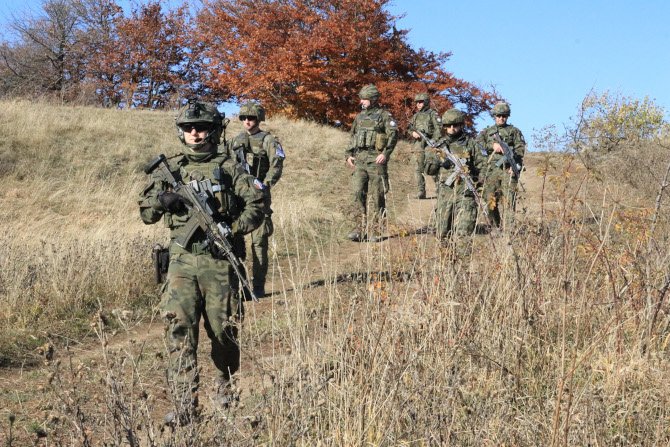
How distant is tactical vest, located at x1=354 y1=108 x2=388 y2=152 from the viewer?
1162cm

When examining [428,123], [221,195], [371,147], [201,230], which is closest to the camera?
[201,230]

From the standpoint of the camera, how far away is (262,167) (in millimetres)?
8867

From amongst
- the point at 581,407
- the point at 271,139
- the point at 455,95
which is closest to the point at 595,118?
the point at 581,407

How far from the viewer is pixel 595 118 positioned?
4.40 metres

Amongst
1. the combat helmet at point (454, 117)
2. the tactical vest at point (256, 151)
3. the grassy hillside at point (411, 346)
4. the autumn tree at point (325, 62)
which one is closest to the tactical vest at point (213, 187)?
the grassy hillside at point (411, 346)

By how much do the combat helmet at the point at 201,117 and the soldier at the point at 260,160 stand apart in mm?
3234

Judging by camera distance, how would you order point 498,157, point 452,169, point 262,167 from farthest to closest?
point 498,157, point 452,169, point 262,167

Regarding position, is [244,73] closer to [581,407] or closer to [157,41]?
[157,41]

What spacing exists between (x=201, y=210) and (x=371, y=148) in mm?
7205

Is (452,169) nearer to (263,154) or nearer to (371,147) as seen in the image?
(263,154)

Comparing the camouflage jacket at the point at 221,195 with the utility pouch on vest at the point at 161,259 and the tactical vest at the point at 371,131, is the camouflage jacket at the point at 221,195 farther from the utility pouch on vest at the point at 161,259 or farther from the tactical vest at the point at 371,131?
the tactical vest at the point at 371,131

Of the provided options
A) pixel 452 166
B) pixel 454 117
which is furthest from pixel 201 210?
pixel 454 117

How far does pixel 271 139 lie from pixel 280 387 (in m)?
5.90

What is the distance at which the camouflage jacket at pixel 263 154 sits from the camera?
867 centimetres
